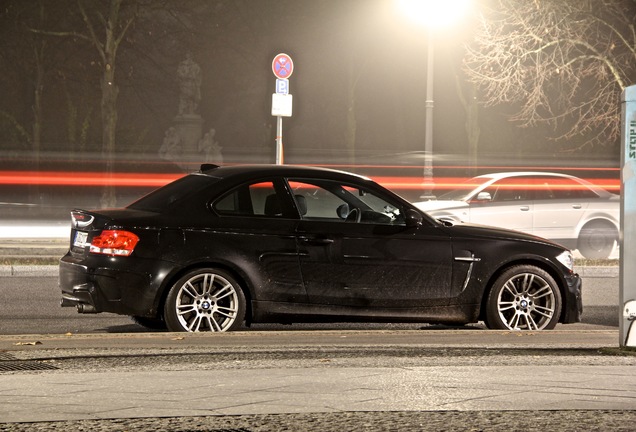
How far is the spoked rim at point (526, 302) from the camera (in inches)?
393

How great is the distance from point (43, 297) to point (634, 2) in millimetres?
22368

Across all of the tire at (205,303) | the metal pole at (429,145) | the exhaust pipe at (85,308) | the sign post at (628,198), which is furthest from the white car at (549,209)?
the sign post at (628,198)

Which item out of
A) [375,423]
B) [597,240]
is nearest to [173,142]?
[597,240]

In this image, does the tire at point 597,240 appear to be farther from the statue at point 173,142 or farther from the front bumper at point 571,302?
the statue at point 173,142

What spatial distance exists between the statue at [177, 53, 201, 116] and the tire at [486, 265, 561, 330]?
125 ft

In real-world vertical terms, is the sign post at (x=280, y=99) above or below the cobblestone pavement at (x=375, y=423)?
above

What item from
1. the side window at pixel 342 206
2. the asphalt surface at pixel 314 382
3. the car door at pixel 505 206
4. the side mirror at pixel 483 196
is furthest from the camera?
the car door at pixel 505 206

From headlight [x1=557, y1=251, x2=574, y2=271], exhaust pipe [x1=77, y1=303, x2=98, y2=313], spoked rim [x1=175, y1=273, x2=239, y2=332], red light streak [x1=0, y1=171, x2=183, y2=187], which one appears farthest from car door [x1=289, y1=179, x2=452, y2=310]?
red light streak [x1=0, y1=171, x2=183, y2=187]

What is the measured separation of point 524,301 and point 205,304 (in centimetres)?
273

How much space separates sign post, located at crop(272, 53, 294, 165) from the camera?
2009 centimetres

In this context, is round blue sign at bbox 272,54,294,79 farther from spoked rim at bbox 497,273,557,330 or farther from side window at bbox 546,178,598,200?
spoked rim at bbox 497,273,557,330

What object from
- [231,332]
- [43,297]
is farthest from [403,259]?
[43,297]

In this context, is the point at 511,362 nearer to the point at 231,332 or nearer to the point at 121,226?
the point at 231,332

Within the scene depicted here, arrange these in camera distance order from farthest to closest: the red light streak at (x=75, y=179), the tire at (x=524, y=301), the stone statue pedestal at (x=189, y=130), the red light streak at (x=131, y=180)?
the stone statue pedestal at (x=189, y=130) → the red light streak at (x=75, y=179) → the red light streak at (x=131, y=180) → the tire at (x=524, y=301)
